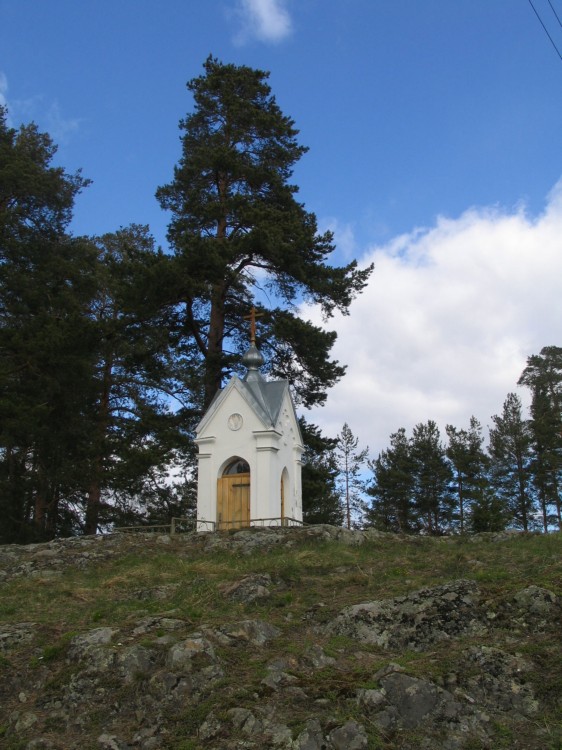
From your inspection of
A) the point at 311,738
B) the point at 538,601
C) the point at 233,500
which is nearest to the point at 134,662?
the point at 311,738

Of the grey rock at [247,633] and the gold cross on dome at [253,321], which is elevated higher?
the gold cross on dome at [253,321]

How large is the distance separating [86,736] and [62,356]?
1583 centimetres

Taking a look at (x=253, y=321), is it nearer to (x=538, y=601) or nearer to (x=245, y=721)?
(x=538, y=601)

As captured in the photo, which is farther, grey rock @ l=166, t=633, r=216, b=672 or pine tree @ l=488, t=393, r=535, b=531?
pine tree @ l=488, t=393, r=535, b=531

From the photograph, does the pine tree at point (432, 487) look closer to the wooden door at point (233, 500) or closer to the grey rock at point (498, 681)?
the wooden door at point (233, 500)

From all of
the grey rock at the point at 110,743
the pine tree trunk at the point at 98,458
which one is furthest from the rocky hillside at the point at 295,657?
the pine tree trunk at the point at 98,458

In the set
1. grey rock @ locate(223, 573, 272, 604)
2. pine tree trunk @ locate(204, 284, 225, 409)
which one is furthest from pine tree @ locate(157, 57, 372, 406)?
grey rock @ locate(223, 573, 272, 604)

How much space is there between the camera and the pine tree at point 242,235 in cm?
2219

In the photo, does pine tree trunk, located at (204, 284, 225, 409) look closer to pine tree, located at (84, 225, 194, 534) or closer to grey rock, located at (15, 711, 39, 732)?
pine tree, located at (84, 225, 194, 534)

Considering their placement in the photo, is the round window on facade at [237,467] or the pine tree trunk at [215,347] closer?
the round window on facade at [237,467]

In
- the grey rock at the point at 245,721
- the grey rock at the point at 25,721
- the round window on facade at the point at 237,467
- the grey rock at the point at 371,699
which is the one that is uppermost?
the round window on facade at the point at 237,467

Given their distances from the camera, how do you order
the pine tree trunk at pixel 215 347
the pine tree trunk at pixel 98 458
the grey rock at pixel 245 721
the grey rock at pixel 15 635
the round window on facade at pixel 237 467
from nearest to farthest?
the grey rock at pixel 245 721 → the grey rock at pixel 15 635 → the round window on facade at pixel 237 467 → the pine tree trunk at pixel 215 347 → the pine tree trunk at pixel 98 458

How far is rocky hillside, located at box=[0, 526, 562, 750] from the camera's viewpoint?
743 centimetres

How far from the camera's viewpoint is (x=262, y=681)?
8148mm
